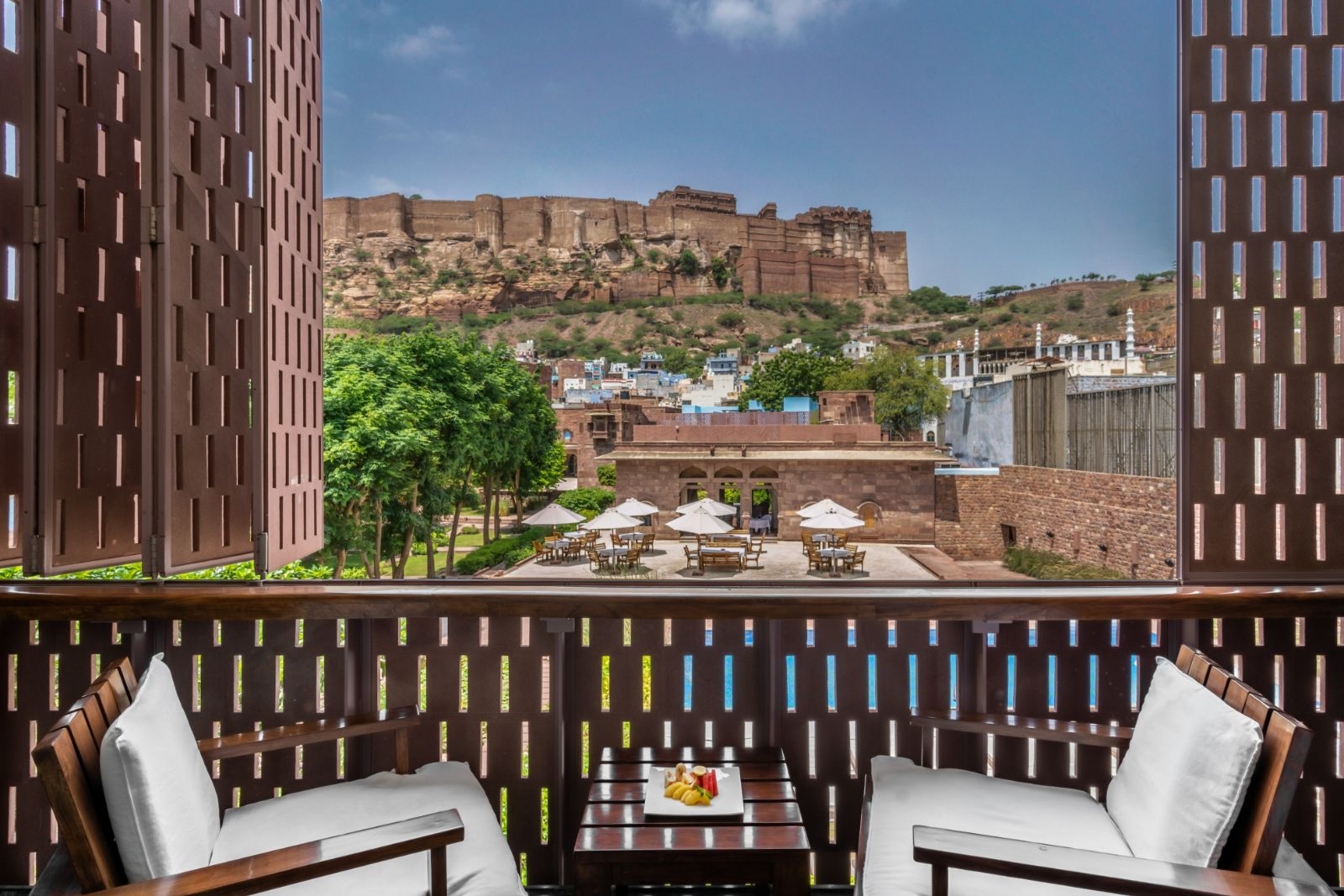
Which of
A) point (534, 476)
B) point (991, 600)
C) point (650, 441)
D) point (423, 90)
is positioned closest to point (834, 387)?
point (650, 441)

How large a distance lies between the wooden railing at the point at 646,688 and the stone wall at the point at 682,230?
27.3 meters

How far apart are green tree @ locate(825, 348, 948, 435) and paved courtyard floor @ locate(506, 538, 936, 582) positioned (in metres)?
3.97

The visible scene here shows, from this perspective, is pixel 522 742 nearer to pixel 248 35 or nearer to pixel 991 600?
pixel 991 600

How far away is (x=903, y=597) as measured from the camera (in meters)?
1.39

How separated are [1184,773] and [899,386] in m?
18.1

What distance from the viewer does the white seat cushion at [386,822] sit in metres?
1.02

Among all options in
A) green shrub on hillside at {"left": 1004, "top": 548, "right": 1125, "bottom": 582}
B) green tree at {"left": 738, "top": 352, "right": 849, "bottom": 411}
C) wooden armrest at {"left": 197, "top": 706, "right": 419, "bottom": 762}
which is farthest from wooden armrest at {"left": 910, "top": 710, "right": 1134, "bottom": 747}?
green tree at {"left": 738, "top": 352, "right": 849, "bottom": 411}

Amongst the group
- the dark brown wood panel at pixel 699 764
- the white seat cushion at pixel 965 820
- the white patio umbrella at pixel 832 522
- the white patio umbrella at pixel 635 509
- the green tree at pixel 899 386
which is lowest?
the white patio umbrella at pixel 832 522

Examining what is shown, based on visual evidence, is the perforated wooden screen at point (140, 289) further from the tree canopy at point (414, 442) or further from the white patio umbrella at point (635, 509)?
the white patio umbrella at point (635, 509)

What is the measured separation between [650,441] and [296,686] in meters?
10.9

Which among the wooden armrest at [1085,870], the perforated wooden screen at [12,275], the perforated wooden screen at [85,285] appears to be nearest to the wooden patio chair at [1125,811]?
the wooden armrest at [1085,870]

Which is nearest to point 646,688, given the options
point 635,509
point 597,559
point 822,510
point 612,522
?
point 612,522

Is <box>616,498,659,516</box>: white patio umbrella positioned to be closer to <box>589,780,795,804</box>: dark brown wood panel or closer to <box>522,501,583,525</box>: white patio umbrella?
<box>522,501,583,525</box>: white patio umbrella

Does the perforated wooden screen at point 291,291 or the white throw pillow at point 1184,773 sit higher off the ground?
the perforated wooden screen at point 291,291
